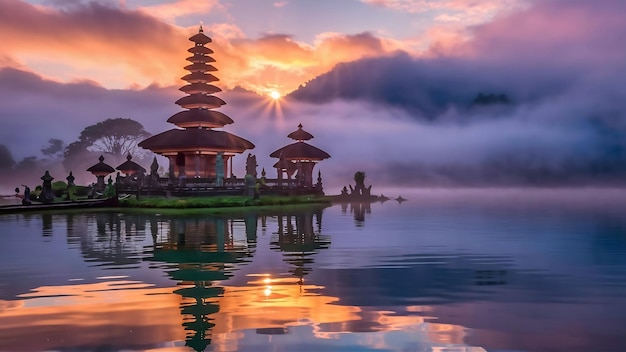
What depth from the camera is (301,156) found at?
195ft

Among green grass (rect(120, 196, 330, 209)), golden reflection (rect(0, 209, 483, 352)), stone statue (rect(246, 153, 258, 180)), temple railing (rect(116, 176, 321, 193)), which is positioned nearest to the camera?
golden reflection (rect(0, 209, 483, 352))

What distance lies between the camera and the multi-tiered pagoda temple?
52625 millimetres

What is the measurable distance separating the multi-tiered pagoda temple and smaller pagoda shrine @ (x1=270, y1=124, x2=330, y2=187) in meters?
4.32

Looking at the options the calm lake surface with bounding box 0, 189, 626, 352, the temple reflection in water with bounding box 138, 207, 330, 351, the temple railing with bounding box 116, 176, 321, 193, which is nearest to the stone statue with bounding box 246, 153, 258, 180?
the temple railing with bounding box 116, 176, 321, 193

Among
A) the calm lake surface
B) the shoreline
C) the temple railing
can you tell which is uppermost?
the temple railing

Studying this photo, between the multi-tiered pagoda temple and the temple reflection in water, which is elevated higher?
the multi-tiered pagoda temple

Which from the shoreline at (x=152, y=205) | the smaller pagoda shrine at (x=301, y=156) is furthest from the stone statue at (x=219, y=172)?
the smaller pagoda shrine at (x=301, y=156)

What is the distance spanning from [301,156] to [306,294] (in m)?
48.2

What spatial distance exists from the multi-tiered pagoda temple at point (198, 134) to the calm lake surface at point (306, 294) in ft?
98.4

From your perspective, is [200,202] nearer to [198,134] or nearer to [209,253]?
[198,134]

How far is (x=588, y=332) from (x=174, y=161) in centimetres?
5050

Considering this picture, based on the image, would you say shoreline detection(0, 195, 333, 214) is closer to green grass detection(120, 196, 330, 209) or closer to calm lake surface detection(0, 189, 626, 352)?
green grass detection(120, 196, 330, 209)

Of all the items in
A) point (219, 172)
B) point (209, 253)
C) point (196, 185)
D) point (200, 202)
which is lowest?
point (209, 253)

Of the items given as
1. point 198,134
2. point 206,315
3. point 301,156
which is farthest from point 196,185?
point 206,315
